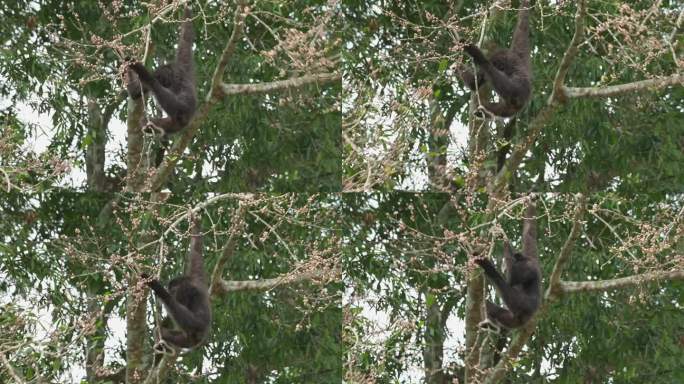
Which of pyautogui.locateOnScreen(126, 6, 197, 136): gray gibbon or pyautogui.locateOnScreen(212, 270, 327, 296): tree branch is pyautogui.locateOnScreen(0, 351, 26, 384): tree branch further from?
pyautogui.locateOnScreen(126, 6, 197, 136): gray gibbon

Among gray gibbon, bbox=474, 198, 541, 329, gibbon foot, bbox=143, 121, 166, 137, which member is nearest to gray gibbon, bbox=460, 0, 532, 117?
gray gibbon, bbox=474, 198, 541, 329

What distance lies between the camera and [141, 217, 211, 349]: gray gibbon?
6.11 meters

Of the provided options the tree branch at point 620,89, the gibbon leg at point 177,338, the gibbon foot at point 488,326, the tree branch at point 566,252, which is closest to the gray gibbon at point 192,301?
the gibbon leg at point 177,338

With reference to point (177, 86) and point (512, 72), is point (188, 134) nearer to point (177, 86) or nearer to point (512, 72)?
point (177, 86)

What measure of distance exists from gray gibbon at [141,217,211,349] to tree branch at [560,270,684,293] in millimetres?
2055

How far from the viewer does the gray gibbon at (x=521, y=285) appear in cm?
612

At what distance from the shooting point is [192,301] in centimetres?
615

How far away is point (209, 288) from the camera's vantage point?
6293 mm

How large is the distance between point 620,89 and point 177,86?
2545 millimetres

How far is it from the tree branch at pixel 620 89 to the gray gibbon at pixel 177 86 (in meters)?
2.15

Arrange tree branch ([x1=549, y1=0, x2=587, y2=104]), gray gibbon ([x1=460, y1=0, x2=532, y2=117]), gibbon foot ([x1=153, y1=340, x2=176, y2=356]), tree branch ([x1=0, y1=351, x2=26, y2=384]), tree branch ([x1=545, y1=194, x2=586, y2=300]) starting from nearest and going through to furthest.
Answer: tree branch ([x1=0, y1=351, x2=26, y2=384]), tree branch ([x1=549, y1=0, x2=587, y2=104]), tree branch ([x1=545, y1=194, x2=586, y2=300]), gray gibbon ([x1=460, y1=0, x2=532, y2=117]), gibbon foot ([x1=153, y1=340, x2=176, y2=356])

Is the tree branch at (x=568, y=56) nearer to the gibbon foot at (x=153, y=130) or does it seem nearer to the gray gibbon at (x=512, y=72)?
the gray gibbon at (x=512, y=72)

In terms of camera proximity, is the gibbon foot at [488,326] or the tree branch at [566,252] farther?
the gibbon foot at [488,326]

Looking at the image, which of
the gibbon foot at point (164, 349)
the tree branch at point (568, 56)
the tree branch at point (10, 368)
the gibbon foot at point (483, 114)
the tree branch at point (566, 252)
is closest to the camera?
the tree branch at point (10, 368)
